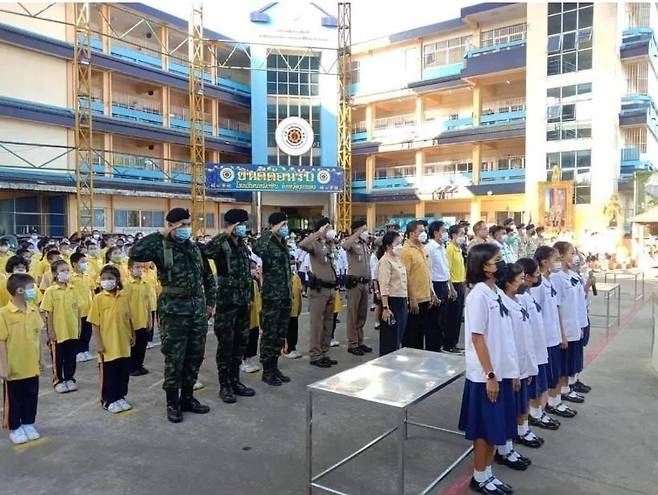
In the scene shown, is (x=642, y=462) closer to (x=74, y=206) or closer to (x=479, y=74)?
(x=74, y=206)

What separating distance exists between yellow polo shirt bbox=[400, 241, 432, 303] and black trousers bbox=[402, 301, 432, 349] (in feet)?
0.58

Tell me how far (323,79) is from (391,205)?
897 centimetres

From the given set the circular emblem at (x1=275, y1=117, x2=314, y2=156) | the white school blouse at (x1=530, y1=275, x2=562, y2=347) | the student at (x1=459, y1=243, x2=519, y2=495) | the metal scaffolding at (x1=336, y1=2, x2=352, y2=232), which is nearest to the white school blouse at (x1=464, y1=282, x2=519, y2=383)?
the student at (x1=459, y1=243, x2=519, y2=495)

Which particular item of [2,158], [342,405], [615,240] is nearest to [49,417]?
[342,405]

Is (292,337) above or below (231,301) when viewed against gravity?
below

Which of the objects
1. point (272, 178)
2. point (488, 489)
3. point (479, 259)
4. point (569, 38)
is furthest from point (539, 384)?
point (569, 38)

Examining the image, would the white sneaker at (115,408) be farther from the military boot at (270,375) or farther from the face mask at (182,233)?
the face mask at (182,233)

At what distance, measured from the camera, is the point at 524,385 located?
11.3ft

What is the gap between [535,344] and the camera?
3719 millimetres

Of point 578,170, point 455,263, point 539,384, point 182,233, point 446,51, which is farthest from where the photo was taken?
point 446,51

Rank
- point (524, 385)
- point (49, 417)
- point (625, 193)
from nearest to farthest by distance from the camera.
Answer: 1. point (524, 385)
2. point (49, 417)
3. point (625, 193)

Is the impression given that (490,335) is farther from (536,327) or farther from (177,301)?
(177,301)

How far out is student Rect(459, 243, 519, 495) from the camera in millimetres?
3037

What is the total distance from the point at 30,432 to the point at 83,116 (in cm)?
2071
